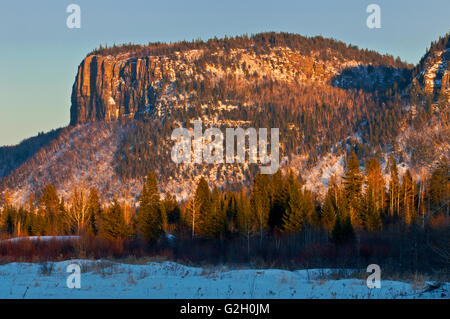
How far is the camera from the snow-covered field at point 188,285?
12.6 m

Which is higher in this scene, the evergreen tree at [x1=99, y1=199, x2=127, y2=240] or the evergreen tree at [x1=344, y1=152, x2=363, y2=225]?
the evergreen tree at [x1=344, y1=152, x2=363, y2=225]

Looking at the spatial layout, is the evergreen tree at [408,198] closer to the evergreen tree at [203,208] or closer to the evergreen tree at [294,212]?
the evergreen tree at [294,212]

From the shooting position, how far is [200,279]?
1565 cm

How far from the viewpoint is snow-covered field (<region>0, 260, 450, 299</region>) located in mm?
12562

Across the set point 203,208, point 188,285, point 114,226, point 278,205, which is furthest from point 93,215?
point 188,285

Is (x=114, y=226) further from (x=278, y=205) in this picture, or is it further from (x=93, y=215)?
(x=93, y=215)

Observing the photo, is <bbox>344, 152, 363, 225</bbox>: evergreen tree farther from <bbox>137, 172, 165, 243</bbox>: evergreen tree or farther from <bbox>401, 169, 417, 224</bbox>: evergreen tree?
<bbox>137, 172, 165, 243</bbox>: evergreen tree

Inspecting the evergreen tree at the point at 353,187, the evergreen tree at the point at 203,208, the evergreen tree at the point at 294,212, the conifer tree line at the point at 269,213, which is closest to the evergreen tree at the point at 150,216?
the conifer tree line at the point at 269,213

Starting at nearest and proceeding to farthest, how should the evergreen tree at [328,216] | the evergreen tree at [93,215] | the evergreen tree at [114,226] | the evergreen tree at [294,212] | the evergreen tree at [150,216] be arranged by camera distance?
the evergreen tree at [294,212] → the evergreen tree at [114,226] → the evergreen tree at [150,216] → the evergreen tree at [328,216] → the evergreen tree at [93,215]

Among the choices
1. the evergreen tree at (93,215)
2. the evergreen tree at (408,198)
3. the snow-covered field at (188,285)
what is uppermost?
the snow-covered field at (188,285)

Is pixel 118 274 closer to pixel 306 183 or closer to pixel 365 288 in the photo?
pixel 365 288

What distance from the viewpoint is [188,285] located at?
559 inches

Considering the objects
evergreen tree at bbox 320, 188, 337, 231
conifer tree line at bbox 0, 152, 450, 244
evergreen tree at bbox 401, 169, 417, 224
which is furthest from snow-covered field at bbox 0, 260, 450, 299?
evergreen tree at bbox 401, 169, 417, 224

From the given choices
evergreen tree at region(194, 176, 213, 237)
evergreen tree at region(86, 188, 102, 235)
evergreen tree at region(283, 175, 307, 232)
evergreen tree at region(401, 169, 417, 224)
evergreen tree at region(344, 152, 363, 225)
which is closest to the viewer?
evergreen tree at region(283, 175, 307, 232)
